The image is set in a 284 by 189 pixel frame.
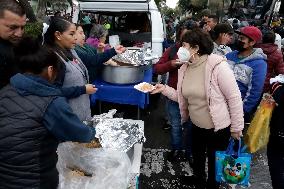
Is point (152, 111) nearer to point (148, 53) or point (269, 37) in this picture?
point (148, 53)

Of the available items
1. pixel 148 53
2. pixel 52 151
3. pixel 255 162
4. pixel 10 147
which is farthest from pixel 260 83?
pixel 10 147

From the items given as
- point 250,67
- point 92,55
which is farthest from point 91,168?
point 250,67

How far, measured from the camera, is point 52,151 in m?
1.97

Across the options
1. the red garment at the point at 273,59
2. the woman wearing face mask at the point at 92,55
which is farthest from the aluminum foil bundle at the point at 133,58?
the red garment at the point at 273,59

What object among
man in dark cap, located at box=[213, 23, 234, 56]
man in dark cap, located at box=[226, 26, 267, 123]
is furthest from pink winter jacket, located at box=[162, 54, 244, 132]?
man in dark cap, located at box=[213, 23, 234, 56]

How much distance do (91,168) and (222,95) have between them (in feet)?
4.58

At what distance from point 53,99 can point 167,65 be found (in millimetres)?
2337

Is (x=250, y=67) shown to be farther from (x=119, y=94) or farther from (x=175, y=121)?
(x=119, y=94)

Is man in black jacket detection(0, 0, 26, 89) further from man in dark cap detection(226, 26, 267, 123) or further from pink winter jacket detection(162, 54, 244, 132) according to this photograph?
man in dark cap detection(226, 26, 267, 123)

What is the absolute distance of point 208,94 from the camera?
9.87 feet

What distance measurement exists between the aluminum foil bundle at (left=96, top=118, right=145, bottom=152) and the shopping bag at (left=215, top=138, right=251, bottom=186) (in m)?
0.94

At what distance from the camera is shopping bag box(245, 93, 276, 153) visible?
140 inches

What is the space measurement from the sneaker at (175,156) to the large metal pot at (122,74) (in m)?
1.08

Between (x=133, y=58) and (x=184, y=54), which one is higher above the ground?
(x=184, y=54)
